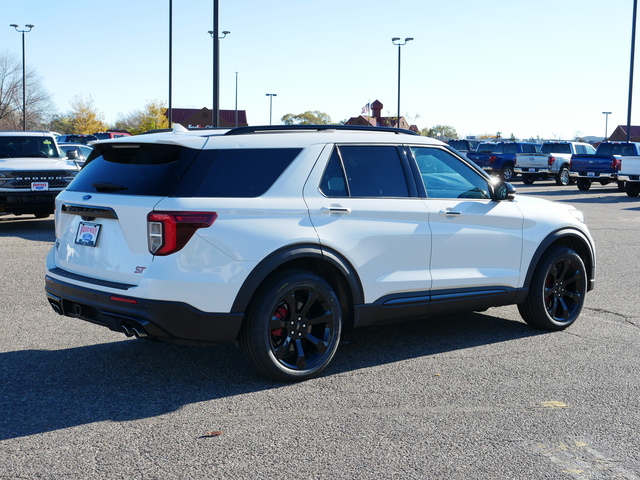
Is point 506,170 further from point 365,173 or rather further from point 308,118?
point 308,118

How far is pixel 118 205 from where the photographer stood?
16.5ft

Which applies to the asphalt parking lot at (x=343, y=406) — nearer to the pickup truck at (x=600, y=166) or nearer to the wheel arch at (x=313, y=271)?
the wheel arch at (x=313, y=271)

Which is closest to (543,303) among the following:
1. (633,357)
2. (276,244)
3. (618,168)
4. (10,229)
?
(633,357)

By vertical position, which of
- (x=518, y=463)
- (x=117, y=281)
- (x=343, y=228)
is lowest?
(x=518, y=463)

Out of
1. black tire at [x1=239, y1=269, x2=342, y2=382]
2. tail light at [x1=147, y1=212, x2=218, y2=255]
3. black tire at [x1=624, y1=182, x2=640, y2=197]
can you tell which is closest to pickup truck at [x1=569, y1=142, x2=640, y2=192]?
black tire at [x1=624, y1=182, x2=640, y2=197]

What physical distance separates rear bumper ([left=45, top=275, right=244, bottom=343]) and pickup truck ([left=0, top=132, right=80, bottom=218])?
9838 millimetres

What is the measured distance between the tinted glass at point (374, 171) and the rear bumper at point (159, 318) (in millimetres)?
1400

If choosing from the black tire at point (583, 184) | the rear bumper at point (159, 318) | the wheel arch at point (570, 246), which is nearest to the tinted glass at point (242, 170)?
the rear bumper at point (159, 318)

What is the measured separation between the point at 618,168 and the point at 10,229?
23.3m

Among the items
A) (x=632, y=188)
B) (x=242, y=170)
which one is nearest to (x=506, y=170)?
(x=632, y=188)

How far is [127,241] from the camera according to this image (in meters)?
4.96

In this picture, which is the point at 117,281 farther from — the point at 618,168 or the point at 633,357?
the point at 618,168

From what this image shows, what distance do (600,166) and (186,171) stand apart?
90.4 ft

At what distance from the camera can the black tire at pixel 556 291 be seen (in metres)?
6.80
